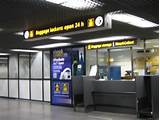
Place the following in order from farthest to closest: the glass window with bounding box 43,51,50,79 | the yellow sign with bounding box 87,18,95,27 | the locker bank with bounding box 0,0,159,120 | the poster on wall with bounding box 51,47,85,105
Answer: the glass window with bounding box 43,51,50,79
the poster on wall with bounding box 51,47,85,105
the locker bank with bounding box 0,0,159,120
the yellow sign with bounding box 87,18,95,27

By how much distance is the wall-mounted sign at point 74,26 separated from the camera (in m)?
5.45

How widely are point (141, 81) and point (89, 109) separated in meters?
2.51

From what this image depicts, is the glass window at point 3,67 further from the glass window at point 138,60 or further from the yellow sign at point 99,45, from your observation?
the glass window at point 138,60

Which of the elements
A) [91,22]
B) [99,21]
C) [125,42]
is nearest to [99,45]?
[125,42]

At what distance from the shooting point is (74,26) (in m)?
5.93

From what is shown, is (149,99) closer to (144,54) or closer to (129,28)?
(129,28)

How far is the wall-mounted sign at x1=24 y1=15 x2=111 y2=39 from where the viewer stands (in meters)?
5.45

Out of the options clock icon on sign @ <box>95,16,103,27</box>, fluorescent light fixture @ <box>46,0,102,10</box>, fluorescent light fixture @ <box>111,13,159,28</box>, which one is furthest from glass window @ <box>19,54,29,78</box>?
clock icon on sign @ <box>95,16,103,27</box>

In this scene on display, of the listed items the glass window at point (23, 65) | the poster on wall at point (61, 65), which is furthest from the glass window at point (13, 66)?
the poster on wall at point (61, 65)

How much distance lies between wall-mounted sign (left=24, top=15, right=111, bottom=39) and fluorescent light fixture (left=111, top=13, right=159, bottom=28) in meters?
1.03

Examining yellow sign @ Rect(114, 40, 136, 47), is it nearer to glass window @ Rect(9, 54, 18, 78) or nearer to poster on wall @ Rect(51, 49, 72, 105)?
poster on wall @ Rect(51, 49, 72, 105)

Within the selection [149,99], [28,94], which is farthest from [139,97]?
[28,94]

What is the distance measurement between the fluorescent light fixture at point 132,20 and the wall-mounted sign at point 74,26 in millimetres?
1027

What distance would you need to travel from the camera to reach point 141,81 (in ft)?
29.8
